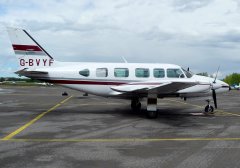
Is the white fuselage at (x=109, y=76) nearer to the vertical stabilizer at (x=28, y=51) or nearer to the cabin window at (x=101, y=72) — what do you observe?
the cabin window at (x=101, y=72)

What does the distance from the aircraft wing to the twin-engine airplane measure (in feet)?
1.01

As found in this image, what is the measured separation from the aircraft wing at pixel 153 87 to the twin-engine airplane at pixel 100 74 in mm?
308

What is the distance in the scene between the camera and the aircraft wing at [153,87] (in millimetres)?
14023

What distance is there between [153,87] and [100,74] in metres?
3.45

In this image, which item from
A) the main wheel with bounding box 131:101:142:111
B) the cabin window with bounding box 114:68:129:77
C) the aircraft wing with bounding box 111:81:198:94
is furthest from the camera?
the main wheel with bounding box 131:101:142:111

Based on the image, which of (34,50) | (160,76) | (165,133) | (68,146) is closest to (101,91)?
(160,76)

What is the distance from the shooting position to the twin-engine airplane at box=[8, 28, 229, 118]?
1630 centimetres

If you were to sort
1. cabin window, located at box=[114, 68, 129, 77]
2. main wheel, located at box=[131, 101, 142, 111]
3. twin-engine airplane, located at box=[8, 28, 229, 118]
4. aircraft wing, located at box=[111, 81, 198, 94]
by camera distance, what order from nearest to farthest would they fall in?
aircraft wing, located at box=[111, 81, 198, 94] → twin-engine airplane, located at box=[8, 28, 229, 118] → cabin window, located at box=[114, 68, 129, 77] → main wheel, located at box=[131, 101, 142, 111]

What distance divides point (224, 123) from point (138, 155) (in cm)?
741

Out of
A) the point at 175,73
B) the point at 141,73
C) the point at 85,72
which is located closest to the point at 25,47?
the point at 85,72

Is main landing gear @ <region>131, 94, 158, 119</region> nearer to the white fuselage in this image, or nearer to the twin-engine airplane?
the twin-engine airplane

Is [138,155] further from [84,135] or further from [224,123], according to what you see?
[224,123]

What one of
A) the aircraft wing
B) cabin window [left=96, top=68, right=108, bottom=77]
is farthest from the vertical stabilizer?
the aircraft wing

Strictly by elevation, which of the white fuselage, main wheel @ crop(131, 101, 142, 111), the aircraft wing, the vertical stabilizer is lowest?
main wheel @ crop(131, 101, 142, 111)
